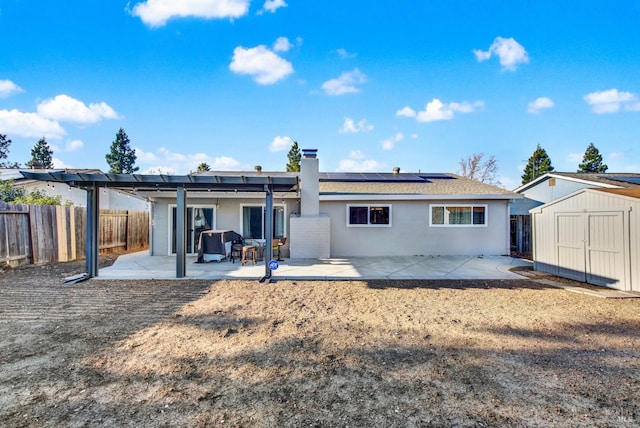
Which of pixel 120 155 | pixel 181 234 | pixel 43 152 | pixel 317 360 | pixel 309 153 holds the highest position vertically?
pixel 43 152

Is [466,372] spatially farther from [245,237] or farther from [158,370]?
[245,237]

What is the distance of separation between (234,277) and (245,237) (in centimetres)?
390

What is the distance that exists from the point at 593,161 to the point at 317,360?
40.6m

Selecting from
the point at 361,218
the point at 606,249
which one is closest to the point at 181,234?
the point at 361,218

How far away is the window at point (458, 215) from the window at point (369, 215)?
70.7 inches

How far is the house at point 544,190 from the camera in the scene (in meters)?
13.3

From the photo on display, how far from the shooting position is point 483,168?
31812 millimetres

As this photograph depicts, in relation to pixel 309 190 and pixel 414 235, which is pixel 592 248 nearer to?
pixel 414 235

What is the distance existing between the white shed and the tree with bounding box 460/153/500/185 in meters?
25.6

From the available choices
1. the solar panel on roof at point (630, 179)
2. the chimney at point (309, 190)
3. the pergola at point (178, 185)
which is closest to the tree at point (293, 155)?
the chimney at point (309, 190)

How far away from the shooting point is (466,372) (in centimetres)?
308

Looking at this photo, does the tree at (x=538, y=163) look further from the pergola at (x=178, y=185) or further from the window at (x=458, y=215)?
the pergola at (x=178, y=185)

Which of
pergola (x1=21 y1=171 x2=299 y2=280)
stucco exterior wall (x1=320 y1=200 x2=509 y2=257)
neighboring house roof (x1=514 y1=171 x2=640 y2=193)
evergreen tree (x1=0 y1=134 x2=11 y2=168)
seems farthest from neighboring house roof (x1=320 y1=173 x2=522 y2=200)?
evergreen tree (x1=0 y1=134 x2=11 y2=168)

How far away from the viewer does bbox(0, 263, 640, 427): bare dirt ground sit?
7.93ft
